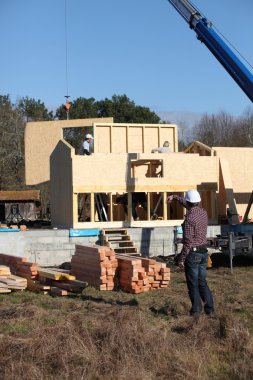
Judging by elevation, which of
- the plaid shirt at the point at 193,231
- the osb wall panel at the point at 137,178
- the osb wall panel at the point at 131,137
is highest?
the osb wall panel at the point at 131,137

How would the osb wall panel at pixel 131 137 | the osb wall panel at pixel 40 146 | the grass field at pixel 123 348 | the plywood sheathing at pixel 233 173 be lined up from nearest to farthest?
Answer: the grass field at pixel 123 348
the plywood sheathing at pixel 233 173
the osb wall panel at pixel 131 137
the osb wall panel at pixel 40 146

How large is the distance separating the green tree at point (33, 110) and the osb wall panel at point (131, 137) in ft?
87.3

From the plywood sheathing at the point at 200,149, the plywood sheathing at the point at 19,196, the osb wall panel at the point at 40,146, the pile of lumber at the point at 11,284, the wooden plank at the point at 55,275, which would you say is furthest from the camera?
the plywood sheathing at the point at 19,196

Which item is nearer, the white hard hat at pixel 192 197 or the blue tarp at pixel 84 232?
the white hard hat at pixel 192 197

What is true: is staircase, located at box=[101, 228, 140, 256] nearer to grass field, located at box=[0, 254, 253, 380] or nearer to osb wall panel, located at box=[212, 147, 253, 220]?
osb wall panel, located at box=[212, 147, 253, 220]

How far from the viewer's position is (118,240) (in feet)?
57.1

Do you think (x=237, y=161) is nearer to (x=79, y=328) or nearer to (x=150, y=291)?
(x=150, y=291)

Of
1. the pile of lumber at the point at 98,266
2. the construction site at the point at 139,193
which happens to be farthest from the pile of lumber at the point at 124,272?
the construction site at the point at 139,193

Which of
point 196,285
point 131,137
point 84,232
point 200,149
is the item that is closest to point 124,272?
point 196,285

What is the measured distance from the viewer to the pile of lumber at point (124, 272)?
12031 millimetres

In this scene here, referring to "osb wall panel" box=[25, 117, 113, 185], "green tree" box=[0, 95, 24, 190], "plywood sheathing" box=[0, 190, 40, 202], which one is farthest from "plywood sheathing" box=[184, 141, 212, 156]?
"green tree" box=[0, 95, 24, 190]

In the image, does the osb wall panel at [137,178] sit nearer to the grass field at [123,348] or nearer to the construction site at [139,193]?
the construction site at [139,193]

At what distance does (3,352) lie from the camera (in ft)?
20.4

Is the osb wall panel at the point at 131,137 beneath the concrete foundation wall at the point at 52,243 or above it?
above
